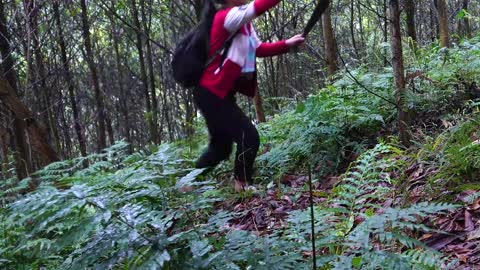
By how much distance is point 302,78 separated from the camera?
16.5 meters

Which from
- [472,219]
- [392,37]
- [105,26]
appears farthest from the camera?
[105,26]

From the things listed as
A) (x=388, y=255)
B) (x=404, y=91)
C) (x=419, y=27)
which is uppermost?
(x=419, y=27)

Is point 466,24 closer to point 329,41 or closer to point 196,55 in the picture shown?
point 329,41

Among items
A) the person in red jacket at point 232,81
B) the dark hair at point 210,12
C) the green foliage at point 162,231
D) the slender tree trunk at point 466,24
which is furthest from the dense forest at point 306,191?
A: the slender tree trunk at point 466,24

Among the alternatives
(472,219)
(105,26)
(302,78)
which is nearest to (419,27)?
(302,78)

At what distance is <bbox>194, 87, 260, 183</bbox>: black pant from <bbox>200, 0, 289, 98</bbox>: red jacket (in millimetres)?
74

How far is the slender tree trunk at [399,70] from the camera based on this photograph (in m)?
3.34

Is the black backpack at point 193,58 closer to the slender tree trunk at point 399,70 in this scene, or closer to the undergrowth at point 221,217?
the undergrowth at point 221,217

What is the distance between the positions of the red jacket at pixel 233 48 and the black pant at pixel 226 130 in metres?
0.07

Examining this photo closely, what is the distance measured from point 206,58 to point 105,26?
11.4m

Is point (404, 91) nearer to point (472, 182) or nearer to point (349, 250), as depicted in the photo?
point (472, 182)

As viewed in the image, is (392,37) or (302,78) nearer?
(392,37)

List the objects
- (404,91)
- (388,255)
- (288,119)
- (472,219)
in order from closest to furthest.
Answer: (388,255), (472,219), (404,91), (288,119)

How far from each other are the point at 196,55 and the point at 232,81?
12.7 inches
